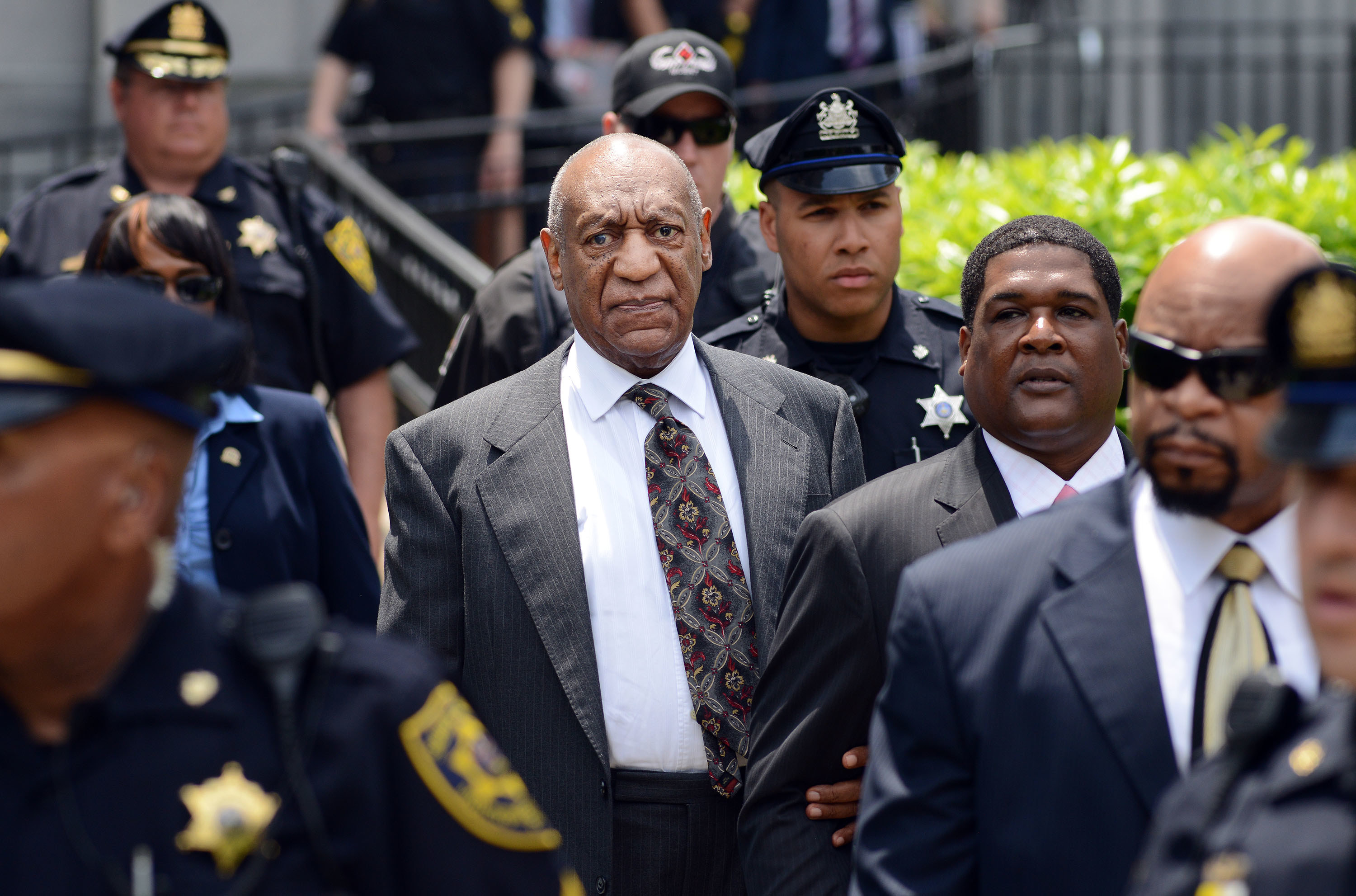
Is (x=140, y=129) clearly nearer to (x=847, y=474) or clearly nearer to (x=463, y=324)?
(x=463, y=324)

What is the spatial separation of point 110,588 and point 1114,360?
2.24 m

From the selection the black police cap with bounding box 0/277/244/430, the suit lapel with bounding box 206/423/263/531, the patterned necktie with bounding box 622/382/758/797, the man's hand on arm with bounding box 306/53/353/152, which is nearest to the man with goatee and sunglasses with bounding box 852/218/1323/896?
the patterned necktie with bounding box 622/382/758/797

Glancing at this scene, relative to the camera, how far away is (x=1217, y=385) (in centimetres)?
256

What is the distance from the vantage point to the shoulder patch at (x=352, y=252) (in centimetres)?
549

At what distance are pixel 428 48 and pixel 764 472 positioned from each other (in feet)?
19.4

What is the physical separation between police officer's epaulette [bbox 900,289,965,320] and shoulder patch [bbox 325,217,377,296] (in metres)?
1.83

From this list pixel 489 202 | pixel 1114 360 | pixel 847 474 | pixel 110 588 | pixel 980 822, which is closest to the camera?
pixel 110 588

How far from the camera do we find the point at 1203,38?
13.4m

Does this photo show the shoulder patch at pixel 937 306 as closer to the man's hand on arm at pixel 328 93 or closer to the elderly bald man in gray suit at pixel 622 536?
the elderly bald man in gray suit at pixel 622 536

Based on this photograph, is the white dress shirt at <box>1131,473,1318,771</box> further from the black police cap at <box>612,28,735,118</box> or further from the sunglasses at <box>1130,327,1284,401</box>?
the black police cap at <box>612,28,735,118</box>

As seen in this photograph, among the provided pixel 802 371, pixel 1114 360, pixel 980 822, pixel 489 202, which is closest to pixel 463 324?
pixel 802 371

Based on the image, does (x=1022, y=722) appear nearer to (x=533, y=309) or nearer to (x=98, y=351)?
(x=98, y=351)

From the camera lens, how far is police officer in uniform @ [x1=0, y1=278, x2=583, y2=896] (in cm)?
199

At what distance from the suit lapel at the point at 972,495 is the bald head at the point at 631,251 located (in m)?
0.74
